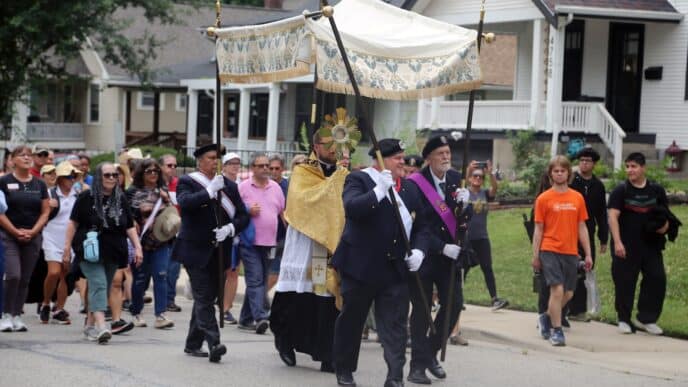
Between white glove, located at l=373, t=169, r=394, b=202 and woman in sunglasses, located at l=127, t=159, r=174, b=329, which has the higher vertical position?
white glove, located at l=373, t=169, r=394, b=202

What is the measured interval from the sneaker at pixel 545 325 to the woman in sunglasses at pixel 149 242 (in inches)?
153

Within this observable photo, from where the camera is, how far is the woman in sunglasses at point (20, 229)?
12180 mm

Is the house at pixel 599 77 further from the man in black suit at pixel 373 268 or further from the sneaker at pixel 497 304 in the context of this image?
the man in black suit at pixel 373 268

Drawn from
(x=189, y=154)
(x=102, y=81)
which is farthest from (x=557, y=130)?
(x=102, y=81)

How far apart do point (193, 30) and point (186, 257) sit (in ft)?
137

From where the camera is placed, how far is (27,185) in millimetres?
12578

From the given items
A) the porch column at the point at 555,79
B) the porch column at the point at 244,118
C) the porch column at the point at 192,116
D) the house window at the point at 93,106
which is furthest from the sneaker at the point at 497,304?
the house window at the point at 93,106

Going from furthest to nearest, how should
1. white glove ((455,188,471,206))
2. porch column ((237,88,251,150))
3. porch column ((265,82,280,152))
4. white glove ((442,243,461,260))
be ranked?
1. porch column ((237,88,251,150))
2. porch column ((265,82,280,152))
3. white glove ((455,188,471,206))
4. white glove ((442,243,461,260))

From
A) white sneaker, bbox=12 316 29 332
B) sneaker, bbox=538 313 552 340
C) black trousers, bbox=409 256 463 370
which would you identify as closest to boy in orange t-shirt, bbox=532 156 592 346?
sneaker, bbox=538 313 552 340

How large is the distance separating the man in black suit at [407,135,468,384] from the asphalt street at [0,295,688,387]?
215mm

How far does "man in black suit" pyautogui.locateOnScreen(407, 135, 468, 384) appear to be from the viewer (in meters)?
9.55

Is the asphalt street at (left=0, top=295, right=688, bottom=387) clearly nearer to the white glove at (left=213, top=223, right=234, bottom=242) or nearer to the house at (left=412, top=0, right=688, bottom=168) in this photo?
the white glove at (left=213, top=223, right=234, bottom=242)

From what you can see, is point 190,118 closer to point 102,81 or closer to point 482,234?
point 102,81

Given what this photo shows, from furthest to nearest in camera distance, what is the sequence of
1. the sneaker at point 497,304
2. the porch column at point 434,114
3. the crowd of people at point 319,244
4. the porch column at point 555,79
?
the porch column at point 434,114 < the porch column at point 555,79 < the sneaker at point 497,304 < the crowd of people at point 319,244
